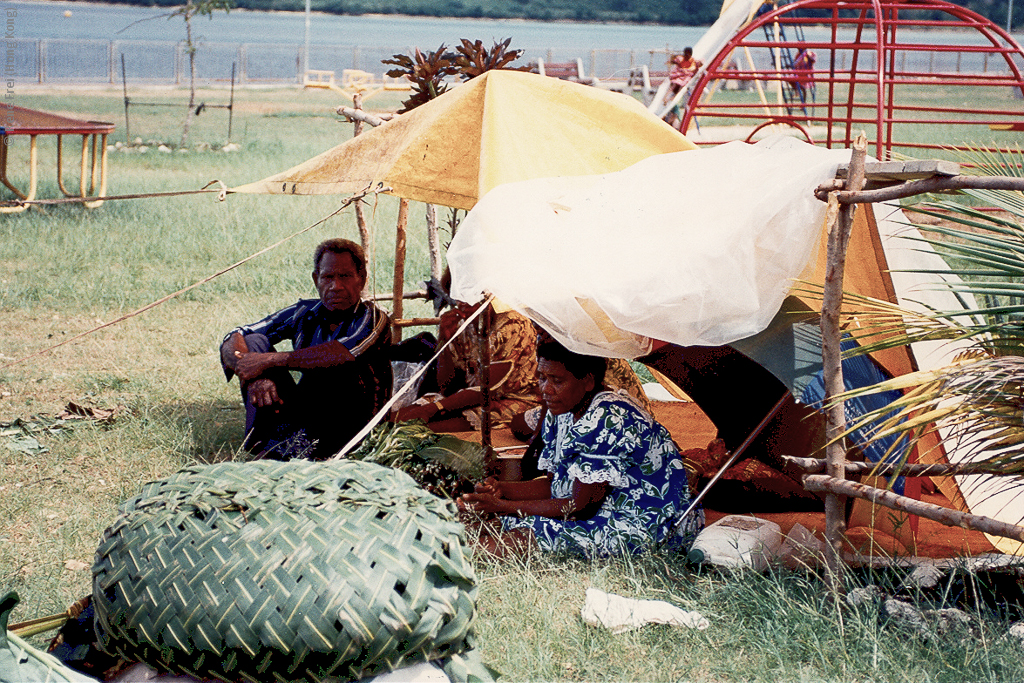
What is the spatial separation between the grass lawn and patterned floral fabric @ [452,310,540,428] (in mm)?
1312

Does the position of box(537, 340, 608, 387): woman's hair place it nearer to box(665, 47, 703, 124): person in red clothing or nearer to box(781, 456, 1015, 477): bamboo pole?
box(781, 456, 1015, 477): bamboo pole

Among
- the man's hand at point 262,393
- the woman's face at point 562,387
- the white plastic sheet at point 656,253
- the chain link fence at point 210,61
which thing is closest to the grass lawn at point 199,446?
the man's hand at point 262,393

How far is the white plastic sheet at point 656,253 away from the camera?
3.39m

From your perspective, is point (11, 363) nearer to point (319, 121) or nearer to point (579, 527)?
point (579, 527)

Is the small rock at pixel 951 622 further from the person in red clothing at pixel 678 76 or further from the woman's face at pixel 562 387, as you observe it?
the person in red clothing at pixel 678 76

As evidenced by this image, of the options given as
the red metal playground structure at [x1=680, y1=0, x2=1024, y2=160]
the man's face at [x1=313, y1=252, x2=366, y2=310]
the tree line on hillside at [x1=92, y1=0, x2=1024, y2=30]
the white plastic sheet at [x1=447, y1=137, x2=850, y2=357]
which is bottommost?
the man's face at [x1=313, y1=252, x2=366, y2=310]

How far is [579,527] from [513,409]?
2.00m

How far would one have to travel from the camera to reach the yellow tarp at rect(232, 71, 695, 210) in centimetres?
448

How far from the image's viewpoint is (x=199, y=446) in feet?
17.2

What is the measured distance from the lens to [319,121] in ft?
80.8

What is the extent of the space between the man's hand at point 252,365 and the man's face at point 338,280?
0.43 metres

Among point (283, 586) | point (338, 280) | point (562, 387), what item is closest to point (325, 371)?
point (338, 280)

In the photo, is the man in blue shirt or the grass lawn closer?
the grass lawn

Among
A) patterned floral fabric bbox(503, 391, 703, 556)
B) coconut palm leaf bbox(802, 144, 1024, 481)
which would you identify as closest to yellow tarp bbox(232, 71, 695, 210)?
patterned floral fabric bbox(503, 391, 703, 556)
